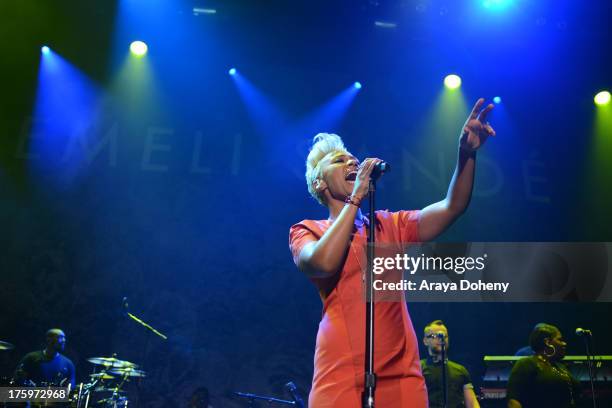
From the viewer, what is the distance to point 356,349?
164 cm

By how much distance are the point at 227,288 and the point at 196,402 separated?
1572 millimetres

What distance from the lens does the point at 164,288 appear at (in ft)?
24.6

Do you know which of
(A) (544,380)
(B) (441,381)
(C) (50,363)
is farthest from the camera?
(C) (50,363)

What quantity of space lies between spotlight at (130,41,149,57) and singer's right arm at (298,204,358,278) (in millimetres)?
7328

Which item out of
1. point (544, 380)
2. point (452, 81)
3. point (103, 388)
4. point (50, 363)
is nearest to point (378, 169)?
point (544, 380)

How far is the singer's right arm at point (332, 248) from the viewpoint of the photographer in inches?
66.4

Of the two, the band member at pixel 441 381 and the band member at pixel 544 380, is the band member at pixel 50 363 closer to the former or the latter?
the band member at pixel 441 381

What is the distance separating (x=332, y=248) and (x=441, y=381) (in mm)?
4157

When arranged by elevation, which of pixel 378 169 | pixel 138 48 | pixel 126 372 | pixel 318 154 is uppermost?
pixel 138 48

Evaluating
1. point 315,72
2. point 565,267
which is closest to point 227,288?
point 315,72

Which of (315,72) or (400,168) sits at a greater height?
(315,72)

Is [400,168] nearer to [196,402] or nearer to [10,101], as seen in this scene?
[196,402]

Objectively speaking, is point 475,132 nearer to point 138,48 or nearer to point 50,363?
point 50,363

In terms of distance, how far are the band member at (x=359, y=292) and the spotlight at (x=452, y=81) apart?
276 inches
